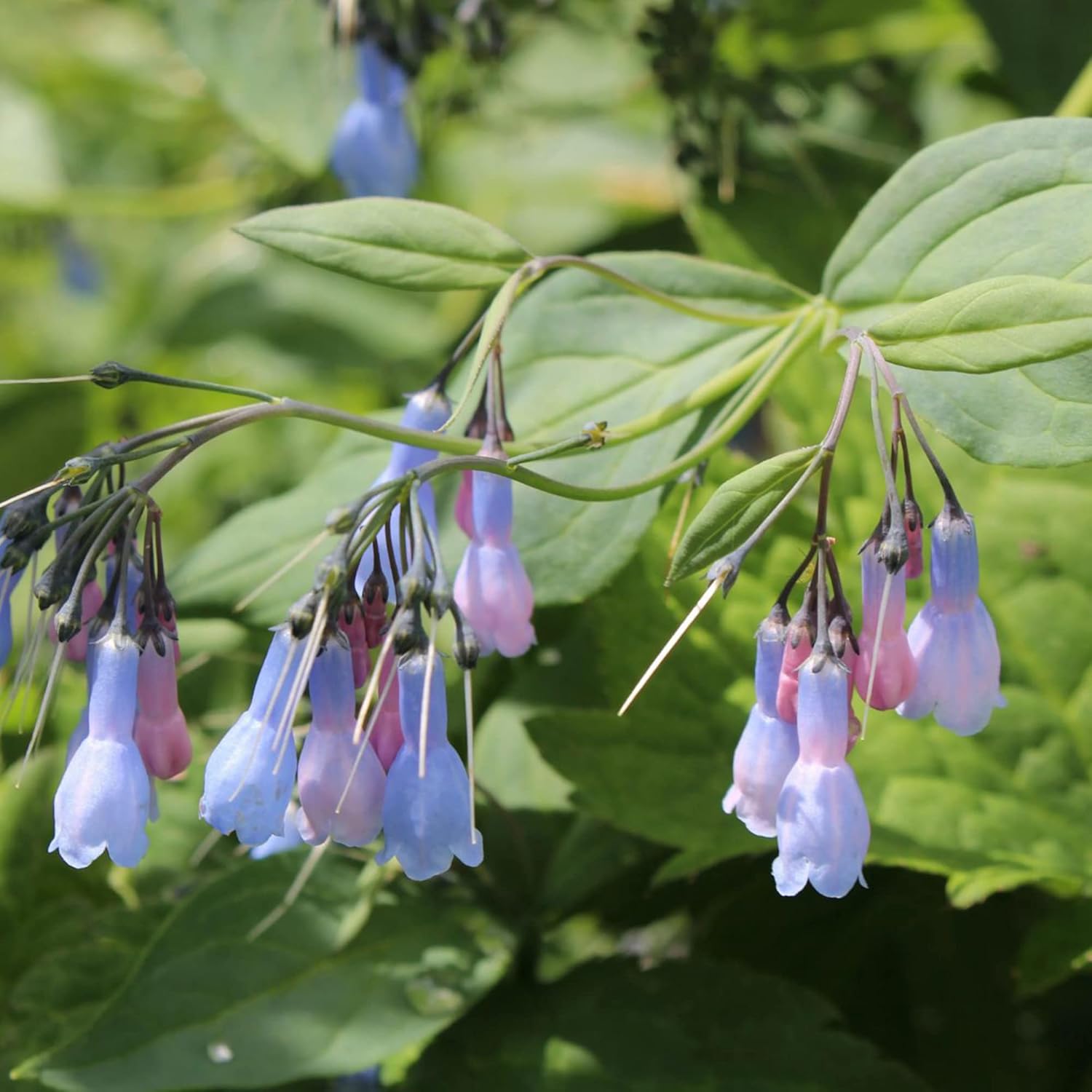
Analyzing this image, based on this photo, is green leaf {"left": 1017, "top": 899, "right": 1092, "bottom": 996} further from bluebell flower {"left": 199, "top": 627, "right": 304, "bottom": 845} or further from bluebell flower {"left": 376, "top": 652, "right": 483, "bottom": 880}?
bluebell flower {"left": 199, "top": 627, "right": 304, "bottom": 845}

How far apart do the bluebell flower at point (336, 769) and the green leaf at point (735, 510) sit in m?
0.27

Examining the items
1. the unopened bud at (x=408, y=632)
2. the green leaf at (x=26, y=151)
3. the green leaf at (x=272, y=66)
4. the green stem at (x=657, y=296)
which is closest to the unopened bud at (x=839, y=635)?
the unopened bud at (x=408, y=632)

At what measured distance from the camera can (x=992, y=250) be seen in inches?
48.4

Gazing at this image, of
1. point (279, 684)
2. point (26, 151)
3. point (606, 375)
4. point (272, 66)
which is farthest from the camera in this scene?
point (26, 151)

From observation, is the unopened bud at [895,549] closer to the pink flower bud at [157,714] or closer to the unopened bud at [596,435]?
the unopened bud at [596,435]

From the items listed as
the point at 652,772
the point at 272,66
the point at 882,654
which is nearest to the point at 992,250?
the point at 882,654

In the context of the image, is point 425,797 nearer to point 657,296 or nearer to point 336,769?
point 336,769

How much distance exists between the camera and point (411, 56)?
1.89 metres

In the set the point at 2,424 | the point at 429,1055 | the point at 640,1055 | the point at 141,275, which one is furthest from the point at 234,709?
the point at 141,275

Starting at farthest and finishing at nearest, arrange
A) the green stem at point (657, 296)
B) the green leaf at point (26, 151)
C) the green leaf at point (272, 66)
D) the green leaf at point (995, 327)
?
the green leaf at point (26, 151) → the green leaf at point (272, 66) → the green stem at point (657, 296) → the green leaf at point (995, 327)

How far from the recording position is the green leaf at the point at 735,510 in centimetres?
105

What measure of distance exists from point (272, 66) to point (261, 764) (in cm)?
140

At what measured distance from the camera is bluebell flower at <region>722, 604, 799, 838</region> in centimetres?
109

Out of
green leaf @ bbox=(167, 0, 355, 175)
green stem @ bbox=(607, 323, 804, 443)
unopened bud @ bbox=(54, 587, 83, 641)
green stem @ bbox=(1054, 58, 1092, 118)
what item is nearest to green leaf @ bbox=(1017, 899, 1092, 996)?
green stem @ bbox=(607, 323, 804, 443)
